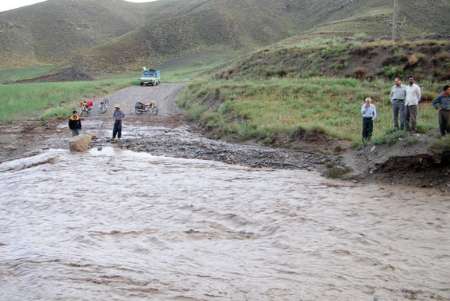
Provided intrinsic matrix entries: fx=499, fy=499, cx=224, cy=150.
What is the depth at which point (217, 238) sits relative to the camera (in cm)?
967

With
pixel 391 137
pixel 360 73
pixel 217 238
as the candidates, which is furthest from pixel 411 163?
pixel 360 73

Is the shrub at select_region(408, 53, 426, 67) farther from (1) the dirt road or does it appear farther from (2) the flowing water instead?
(2) the flowing water

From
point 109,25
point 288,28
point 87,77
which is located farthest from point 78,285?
point 109,25

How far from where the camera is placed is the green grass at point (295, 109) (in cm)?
1930

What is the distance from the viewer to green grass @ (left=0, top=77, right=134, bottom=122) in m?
29.5

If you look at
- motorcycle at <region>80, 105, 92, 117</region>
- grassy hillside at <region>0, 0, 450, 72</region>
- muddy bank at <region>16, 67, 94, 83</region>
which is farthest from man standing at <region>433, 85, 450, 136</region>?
muddy bank at <region>16, 67, 94, 83</region>

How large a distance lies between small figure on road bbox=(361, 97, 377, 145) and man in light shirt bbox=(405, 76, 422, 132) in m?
1.05

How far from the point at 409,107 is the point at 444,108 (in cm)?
120

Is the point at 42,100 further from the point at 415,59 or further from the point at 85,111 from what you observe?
the point at 415,59

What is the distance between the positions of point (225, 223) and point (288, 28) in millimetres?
99104

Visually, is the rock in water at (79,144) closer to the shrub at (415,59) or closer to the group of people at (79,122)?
the group of people at (79,122)

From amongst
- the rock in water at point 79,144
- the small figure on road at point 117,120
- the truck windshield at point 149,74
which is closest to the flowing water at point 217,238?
the rock in water at point 79,144

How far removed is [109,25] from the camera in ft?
440

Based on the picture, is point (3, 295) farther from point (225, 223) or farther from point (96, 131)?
point (96, 131)
